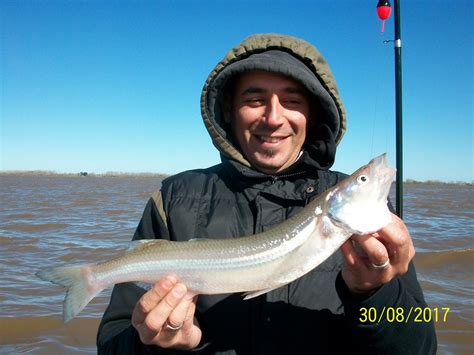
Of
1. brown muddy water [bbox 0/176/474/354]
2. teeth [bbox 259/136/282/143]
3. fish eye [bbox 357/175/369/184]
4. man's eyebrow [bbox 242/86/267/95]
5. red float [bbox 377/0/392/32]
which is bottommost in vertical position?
brown muddy water [bbox 0/176/474/354]

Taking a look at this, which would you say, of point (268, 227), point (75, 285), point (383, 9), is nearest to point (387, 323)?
point (268, 227)

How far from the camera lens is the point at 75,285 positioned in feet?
10.3

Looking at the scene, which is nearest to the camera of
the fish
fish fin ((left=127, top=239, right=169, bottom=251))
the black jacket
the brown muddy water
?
the black jacket

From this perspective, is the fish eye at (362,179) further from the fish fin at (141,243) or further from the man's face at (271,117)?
the fish fin at (141,243)

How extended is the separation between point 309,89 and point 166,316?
81.1 inches

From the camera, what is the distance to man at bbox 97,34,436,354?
255 centimetres

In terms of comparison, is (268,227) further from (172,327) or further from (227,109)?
(227,109)

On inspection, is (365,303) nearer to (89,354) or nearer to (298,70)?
(298,70)

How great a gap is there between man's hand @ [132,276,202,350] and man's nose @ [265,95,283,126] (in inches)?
56.2

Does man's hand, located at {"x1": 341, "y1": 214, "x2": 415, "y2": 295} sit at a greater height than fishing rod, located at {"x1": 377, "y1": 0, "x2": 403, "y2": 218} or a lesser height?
lesser

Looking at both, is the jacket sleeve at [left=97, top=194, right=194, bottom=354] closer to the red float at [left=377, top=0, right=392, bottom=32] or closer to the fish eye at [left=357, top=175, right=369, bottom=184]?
the fish eye at [left=357, top=175, right=369, bottom=184]

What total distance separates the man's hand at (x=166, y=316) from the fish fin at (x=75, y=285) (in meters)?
0.63
